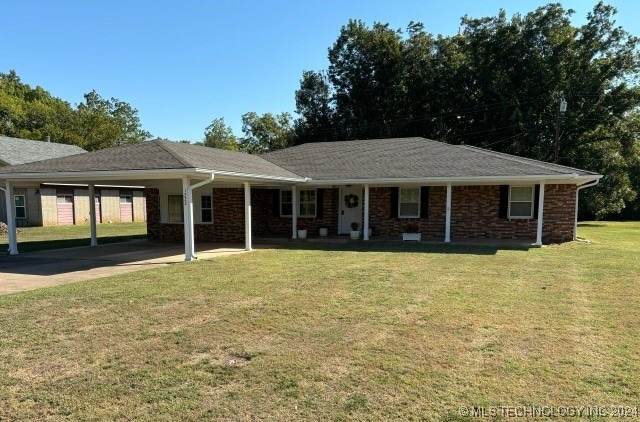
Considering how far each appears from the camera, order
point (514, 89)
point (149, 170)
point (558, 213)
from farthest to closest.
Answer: point (514, 89) < point (558, 213) < point (149, 170)

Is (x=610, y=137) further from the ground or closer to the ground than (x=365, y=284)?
further from the ground

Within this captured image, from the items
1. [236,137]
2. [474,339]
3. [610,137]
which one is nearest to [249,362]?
[474,339]

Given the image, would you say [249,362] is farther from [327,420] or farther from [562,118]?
[562,118]

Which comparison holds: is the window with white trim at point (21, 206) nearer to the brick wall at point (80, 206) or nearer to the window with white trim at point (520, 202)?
the brick wall at point (80, 206)

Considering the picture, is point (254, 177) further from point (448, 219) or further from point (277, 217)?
point (448, 219)

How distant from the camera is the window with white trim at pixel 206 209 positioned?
16.0 metres

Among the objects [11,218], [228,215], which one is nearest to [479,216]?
[228,215]

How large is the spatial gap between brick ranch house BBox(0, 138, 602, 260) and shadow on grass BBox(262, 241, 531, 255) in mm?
1048

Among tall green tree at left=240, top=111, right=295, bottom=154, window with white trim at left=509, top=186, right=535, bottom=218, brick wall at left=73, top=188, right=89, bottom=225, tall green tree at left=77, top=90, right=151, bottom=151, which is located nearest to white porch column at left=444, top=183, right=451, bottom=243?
window with white trim at left=509, top=186, right=535, bottom=218

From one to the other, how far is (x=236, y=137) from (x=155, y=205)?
40.8 m

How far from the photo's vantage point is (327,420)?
121 inches

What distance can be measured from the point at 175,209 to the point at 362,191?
7284 mm

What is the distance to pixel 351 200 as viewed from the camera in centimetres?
1672

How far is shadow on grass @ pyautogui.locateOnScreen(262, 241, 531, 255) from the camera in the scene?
12.1 meters
